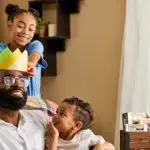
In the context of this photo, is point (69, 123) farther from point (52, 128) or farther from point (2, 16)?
point (2, 16)

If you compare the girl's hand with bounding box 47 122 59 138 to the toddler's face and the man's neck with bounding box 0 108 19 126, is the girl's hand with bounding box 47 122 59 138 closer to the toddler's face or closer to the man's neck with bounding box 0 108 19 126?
the toddler's face

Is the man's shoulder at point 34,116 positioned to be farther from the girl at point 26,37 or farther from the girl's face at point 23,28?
the girl's face at point 23,28

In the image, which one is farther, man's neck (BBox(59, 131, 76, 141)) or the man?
man's neck (BBox(59, 131, 76, 141))

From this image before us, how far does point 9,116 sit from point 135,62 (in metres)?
1.38

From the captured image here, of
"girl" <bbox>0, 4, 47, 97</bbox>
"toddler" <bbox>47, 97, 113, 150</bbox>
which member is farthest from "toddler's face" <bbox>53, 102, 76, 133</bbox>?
"girl" <bbox>0, 4, 47, 97</bbox>

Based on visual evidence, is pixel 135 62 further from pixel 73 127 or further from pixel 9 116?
pixel 9 116

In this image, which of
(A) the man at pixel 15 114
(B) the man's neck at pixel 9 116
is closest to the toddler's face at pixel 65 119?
(A) the man at pixel 15 114

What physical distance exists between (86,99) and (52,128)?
5.07 ft

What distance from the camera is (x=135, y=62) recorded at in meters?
2.79

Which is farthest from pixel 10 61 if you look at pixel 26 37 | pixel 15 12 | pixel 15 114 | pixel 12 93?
pixel 15 12

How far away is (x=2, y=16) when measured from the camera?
3.71 meters

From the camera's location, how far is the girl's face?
7.68 feet

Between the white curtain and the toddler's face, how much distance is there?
107 cm

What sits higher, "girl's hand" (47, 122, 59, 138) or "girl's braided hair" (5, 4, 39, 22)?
"girl's braided hair" (5, 4, 39, 22)
